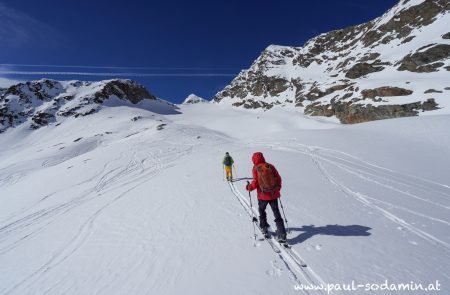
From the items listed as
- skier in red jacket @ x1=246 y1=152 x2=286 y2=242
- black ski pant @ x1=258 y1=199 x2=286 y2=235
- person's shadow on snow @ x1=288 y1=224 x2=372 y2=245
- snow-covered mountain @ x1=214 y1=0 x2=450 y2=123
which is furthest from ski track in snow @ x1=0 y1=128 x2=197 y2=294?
snow-covered mountain @ x1=214 y1=0 x2=450 y2=123

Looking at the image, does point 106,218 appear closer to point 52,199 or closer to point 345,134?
point 52,199

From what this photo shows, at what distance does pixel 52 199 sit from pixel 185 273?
16598 mm

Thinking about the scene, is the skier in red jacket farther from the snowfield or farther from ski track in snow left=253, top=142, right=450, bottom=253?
ski track in snow left=253, top=142, right=450, bottom=253

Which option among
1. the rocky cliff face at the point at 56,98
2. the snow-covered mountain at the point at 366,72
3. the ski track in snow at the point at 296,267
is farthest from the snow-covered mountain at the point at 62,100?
the ski track in snow at the point at 296,267

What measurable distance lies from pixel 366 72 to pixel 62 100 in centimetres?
10129

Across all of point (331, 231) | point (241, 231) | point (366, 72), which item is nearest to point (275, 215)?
point (241, 231)

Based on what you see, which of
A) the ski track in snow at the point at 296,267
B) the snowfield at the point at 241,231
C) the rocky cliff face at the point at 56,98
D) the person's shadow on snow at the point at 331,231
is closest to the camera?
the ski track in snow at the point at 296,267

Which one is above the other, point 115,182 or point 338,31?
point 338,31

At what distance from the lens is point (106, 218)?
38.0 ft

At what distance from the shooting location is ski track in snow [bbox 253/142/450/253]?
26.5 feet

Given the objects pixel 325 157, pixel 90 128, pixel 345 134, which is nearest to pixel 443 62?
pixel 345 134

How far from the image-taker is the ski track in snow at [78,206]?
8.28m

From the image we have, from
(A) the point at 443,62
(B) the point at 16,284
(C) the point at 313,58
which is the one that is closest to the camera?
(B) the point at 16,284

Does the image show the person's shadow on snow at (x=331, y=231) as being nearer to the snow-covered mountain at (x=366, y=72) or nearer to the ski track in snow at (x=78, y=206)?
the ski track in snow at (x=78, y=206)
